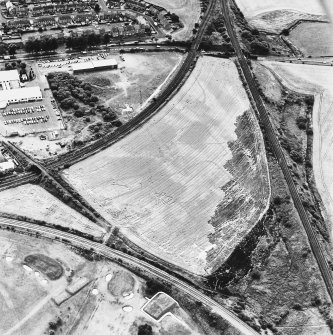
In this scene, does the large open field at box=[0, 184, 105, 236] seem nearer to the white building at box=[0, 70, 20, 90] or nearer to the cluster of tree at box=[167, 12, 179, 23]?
the white building at box=[0, 70, 20, 90]

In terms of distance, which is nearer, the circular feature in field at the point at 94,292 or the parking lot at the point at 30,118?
the circular feature in field at the point at 94,292

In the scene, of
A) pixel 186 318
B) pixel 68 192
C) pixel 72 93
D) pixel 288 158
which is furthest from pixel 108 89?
pixel 186 318

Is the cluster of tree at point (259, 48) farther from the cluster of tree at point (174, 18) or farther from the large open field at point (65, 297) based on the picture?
the large open field at point (65, 297)

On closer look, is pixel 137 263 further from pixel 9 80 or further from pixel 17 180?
pixel 9 80

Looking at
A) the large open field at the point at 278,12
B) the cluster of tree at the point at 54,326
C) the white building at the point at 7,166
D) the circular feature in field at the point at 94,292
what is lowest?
the cluster of tree at the point at 54,326

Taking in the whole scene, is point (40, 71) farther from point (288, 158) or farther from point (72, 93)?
point (288, 158)

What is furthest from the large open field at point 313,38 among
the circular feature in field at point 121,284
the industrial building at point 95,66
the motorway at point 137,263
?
the circular feature in field at point 121,284
